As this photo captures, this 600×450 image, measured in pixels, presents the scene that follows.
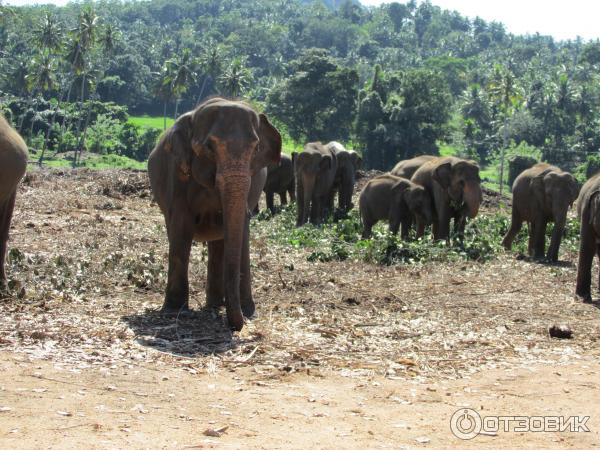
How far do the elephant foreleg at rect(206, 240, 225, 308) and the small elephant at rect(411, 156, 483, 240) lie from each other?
29.0 ft

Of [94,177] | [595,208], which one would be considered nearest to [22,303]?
[595,208]

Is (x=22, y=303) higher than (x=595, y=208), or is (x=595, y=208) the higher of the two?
(x=595, y=208)

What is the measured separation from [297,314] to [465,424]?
3925 mm

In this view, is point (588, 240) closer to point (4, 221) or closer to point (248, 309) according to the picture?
point (248, 309)

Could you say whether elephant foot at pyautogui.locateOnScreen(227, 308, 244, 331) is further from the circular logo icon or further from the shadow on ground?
the circular logo icon

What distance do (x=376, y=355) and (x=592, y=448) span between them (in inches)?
104

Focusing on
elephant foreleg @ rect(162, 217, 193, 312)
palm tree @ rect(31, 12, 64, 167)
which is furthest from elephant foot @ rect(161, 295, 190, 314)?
palm tree @ rect(31, 12, 64, 167)

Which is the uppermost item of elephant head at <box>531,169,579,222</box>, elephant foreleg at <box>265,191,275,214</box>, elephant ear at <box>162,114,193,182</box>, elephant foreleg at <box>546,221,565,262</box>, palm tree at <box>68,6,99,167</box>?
palm tree at <box>68,6,99,167</box>

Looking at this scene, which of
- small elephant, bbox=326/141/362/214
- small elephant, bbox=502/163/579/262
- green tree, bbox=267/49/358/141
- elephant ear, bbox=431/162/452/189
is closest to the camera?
small elephant, bbox=502/163/579/262

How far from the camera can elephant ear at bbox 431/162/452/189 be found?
62.3ft

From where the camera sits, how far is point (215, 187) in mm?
9055

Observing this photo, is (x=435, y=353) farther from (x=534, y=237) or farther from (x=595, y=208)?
(x=534, y=237)

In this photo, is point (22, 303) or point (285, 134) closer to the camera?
point (22, 303)

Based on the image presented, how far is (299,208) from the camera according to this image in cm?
2333
